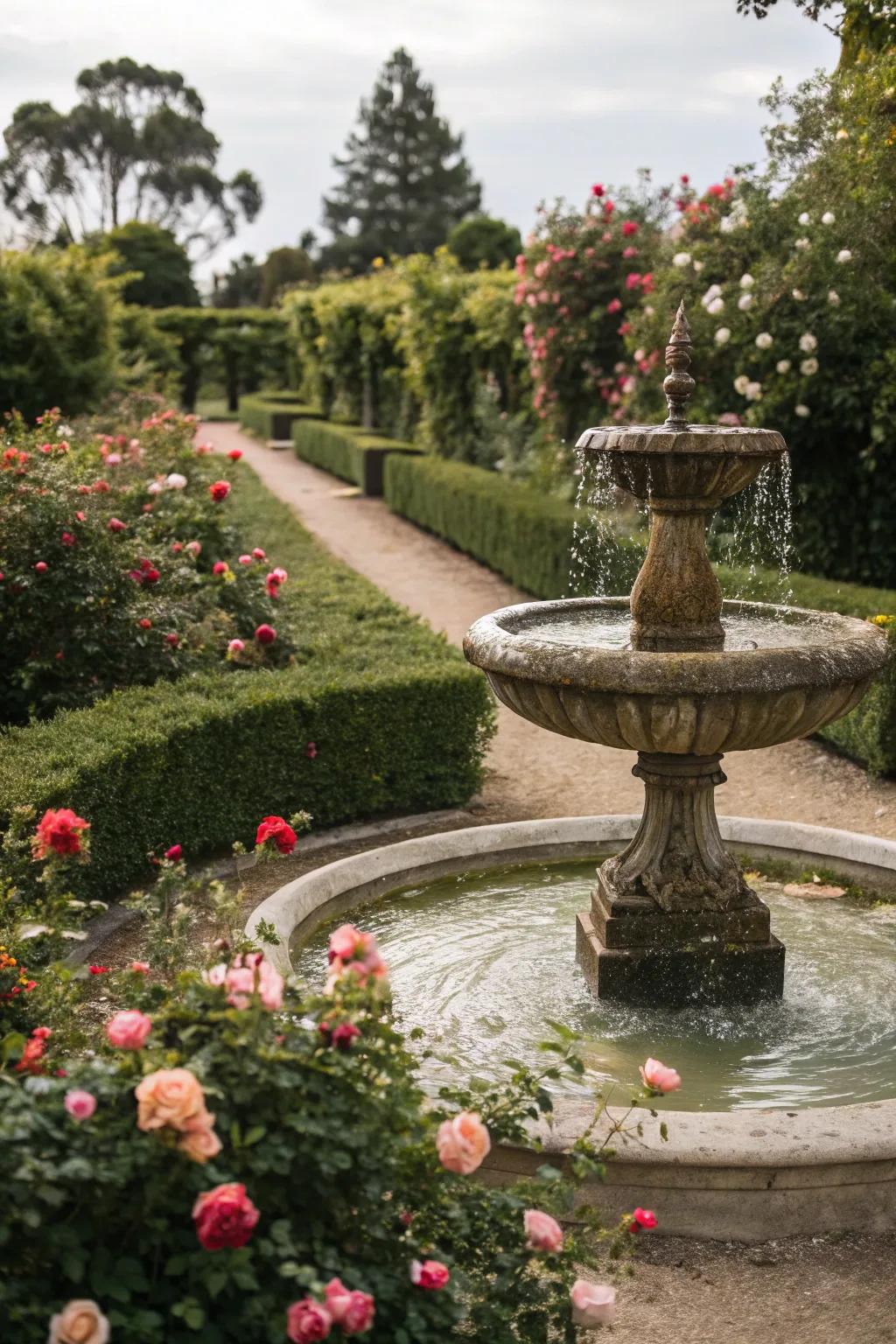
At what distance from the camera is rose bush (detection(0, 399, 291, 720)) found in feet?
22.0

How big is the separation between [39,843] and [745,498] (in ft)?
25.7

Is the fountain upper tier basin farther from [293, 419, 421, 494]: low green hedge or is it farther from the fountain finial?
[293, 419, 421, 494]: low green hedge

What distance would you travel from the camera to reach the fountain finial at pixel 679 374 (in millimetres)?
4375

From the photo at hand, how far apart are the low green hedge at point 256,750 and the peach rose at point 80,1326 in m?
2.99

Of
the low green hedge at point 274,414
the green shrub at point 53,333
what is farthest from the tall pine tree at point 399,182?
the green shrub at point 53,333

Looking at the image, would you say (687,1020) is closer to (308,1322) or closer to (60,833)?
(60,833)

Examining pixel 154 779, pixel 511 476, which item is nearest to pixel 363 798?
pixel 154 779

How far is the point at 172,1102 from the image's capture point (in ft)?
7.02

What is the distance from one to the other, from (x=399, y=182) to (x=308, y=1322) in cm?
5336

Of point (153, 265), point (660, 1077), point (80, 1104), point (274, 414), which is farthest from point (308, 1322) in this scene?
point (153, 265)

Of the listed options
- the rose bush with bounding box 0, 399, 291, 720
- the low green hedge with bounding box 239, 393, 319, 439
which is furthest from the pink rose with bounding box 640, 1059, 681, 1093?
the low green hedge with bounding box 239, 393, 319, 439

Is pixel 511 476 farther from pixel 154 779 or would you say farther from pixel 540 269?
pixel 154 779

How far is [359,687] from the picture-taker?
21.4 feet

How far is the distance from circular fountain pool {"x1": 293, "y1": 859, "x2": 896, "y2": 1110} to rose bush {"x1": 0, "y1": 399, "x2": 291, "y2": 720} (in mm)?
2073
